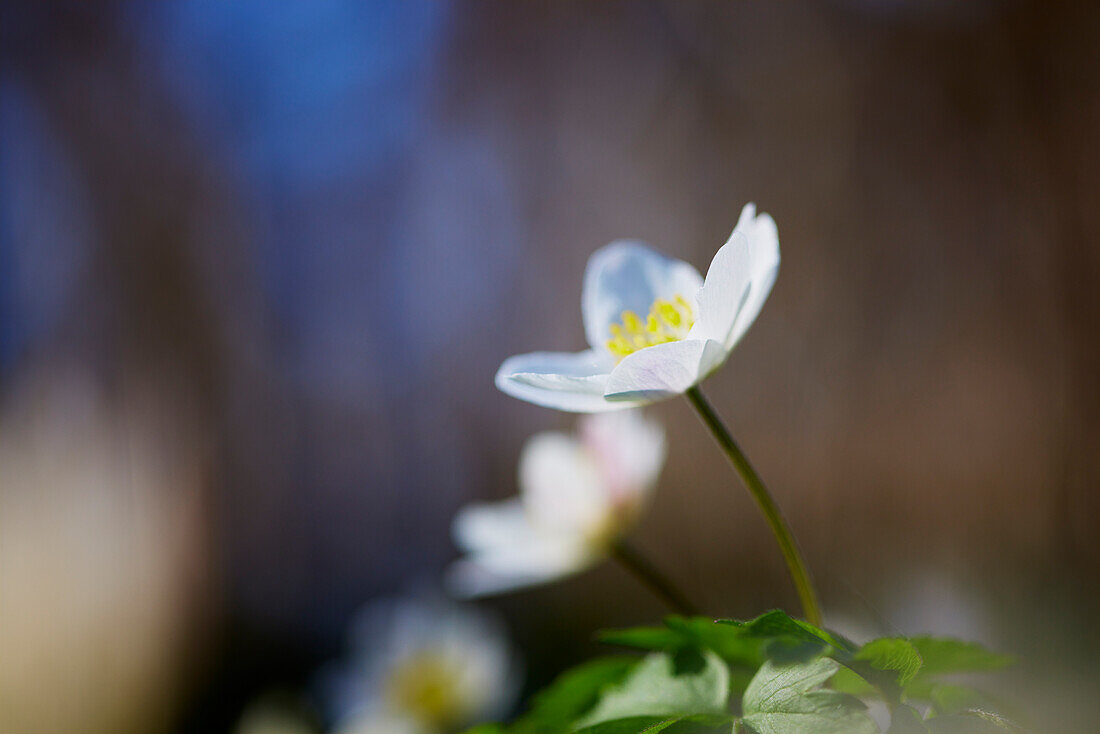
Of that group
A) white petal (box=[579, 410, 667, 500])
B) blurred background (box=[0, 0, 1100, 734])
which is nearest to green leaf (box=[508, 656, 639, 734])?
white petal (box=[579, 410, 667, 500])

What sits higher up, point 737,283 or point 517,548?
point 737,283

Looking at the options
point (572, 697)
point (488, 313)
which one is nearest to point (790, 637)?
point (572, 697)

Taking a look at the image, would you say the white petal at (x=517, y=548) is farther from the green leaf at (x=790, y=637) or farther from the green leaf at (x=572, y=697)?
the green leaf at (x=790, y=637)

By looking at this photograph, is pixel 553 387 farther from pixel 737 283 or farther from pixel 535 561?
pixel 535 561

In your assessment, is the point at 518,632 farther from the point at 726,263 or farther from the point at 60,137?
the point at 60,137

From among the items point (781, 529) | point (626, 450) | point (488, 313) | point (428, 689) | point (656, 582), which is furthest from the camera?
point (488, 313)

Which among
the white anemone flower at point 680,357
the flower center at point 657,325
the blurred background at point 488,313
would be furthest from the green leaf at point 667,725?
the blurred background at point 488,313

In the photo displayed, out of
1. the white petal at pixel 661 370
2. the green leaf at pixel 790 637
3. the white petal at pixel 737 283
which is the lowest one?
the green leaf at pixel 790 637

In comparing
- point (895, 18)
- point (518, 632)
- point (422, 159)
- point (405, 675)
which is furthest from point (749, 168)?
point (405, 675)
